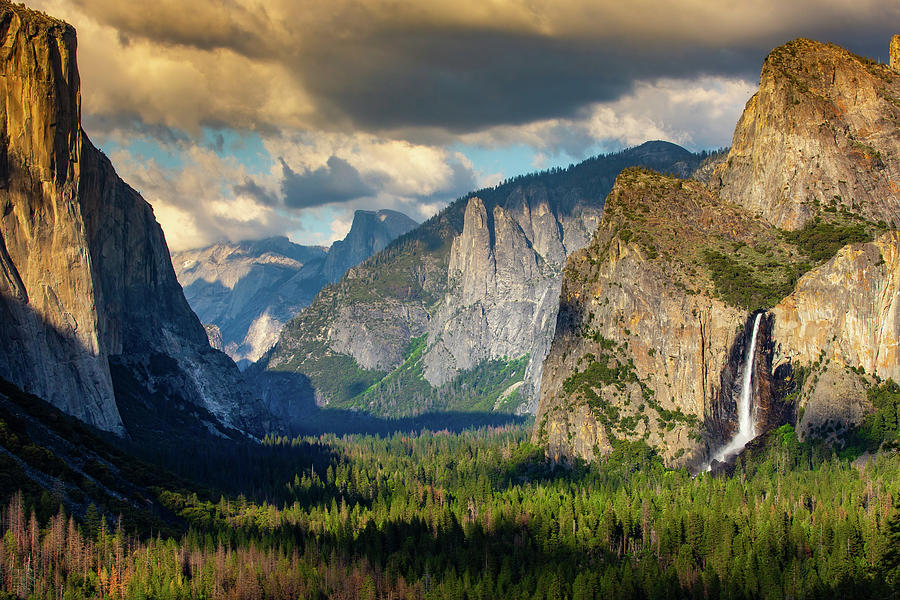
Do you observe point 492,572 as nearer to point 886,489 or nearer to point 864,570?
point 864,570

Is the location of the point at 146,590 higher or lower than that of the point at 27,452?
lower

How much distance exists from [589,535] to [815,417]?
62.8 meters

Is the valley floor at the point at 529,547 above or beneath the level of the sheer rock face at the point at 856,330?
beneath

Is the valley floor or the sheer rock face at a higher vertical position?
the sheer rock face

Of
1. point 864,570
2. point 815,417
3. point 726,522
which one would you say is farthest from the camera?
point 815,417

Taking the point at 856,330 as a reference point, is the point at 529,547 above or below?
below

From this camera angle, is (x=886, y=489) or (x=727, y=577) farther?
(x=886, y=489)

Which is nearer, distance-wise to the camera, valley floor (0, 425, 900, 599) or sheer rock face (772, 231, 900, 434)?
valley floor (0, 425, 900, 599)

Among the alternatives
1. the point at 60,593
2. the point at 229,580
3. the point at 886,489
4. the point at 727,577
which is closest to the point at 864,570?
the point at 727,577

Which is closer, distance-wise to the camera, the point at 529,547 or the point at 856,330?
the point at 529,547

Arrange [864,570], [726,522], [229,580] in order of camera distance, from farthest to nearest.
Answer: [726,522]
[229,580]
[864,570]

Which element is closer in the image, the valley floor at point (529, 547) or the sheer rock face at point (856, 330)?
the valley floor at point (529, 547)

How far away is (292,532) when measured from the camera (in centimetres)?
17725

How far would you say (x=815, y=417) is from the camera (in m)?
195
